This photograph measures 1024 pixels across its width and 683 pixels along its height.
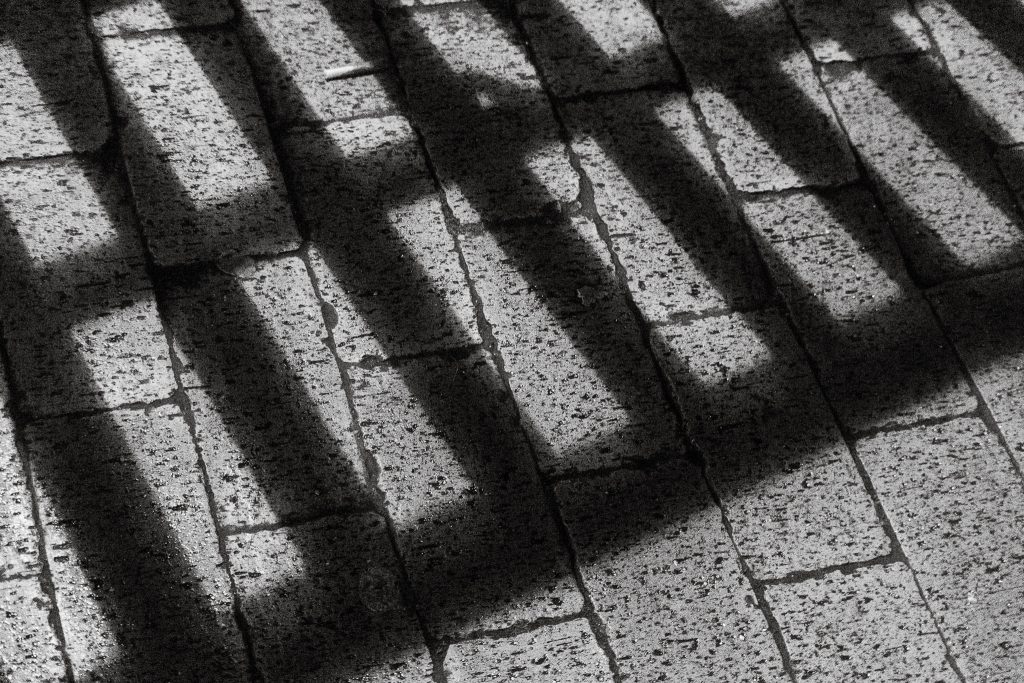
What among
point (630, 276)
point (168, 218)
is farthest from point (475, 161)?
point (168, 218)

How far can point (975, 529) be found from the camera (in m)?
2.46

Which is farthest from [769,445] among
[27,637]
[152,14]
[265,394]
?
[152,14]

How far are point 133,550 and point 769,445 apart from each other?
5.35 ft

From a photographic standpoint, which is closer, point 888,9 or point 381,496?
point 381,496

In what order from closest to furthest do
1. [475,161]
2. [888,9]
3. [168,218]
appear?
[168,218] < [475,161] < [888,9]

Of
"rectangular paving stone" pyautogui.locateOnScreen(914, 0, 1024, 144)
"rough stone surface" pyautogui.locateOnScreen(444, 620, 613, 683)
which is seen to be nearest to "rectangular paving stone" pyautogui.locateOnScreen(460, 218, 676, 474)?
"rough stone surface" pyautogui.locateOnScreen(444, 620, 613, 683)

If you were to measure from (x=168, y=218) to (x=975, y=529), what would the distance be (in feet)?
7.57

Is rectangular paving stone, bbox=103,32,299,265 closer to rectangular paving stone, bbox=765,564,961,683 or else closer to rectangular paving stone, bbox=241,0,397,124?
rectangular paving stone, bbox=241,0,397,124

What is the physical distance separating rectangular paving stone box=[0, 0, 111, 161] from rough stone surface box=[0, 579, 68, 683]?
1211mm

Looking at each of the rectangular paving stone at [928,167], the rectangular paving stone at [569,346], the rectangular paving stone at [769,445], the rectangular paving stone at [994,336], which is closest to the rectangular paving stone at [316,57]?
the rectangular paving stone at [569,346]

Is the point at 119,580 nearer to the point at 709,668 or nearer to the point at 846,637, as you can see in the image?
the point at 709,668

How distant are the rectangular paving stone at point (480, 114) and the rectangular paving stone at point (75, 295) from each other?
0.90 m

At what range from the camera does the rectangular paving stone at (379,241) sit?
2574 mm

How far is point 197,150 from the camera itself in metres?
2.73
